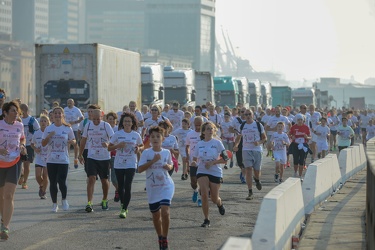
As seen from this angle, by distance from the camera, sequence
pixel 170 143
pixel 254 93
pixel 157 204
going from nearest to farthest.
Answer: pixel 157 204 → pixel 170 143 → pixel 254 93

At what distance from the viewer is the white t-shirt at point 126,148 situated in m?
Result: 16.0

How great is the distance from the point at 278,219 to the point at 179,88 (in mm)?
36281

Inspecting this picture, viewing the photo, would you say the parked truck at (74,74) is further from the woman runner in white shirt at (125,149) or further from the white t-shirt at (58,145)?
the woman runner in white shirt at (125,149)

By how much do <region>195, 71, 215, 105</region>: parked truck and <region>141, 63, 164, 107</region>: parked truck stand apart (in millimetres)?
10218

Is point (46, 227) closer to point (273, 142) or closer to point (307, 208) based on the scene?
point (307, 208)

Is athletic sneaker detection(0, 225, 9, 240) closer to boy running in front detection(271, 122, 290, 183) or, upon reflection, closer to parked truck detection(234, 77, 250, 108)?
boy running in front detection(271, 122, 290, 183)

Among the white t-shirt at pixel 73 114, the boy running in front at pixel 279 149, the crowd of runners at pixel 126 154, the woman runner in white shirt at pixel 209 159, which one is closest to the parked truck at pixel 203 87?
the white t-shirt at pixel 73 114

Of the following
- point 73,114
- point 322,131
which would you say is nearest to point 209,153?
point 73,114

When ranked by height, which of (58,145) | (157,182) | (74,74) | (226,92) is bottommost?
(157,182)

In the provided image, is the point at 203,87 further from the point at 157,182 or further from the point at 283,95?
the point at 157,182

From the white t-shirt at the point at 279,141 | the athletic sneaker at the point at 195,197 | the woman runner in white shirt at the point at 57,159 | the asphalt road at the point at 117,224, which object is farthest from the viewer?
the white t-shirt at the point at 279,141

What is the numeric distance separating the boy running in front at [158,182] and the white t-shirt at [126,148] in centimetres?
372

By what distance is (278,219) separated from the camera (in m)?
10.7

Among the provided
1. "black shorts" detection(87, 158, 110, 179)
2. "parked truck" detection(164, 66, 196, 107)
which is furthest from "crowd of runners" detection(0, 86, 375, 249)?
"parked truck" detection(164, 66, 196, 107)
